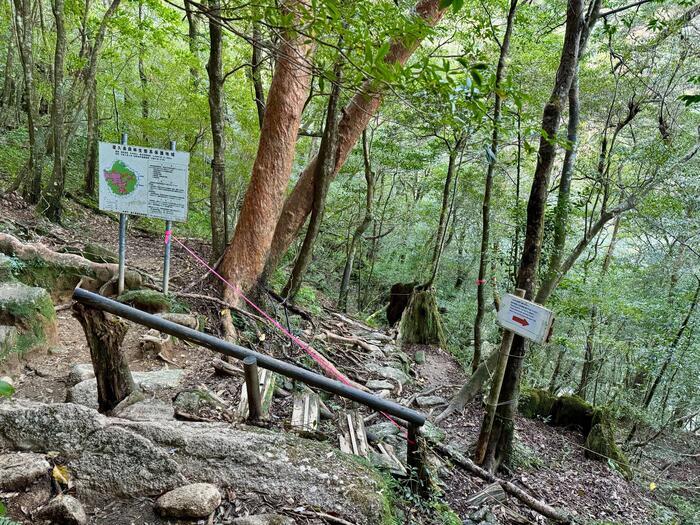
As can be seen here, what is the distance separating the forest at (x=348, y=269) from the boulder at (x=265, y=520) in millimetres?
51

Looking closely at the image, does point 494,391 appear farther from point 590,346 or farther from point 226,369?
point 590,346

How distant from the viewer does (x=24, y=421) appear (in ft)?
8.27

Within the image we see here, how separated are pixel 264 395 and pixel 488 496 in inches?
94.7

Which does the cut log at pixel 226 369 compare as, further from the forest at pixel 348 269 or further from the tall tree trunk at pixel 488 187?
the tall tree trunk at pixel 488 187

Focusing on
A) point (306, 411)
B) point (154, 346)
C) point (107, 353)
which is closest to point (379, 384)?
point (306, 411)

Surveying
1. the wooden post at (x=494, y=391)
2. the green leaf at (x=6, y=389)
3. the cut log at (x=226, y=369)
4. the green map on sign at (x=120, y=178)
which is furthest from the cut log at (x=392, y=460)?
the green map on sign at (x=120, y=178)

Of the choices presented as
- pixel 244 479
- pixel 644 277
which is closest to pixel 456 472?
pixel 244 479

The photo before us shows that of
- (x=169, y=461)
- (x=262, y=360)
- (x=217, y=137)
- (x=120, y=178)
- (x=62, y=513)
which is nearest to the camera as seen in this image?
(x=62, y=513)

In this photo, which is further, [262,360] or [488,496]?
[488,496]

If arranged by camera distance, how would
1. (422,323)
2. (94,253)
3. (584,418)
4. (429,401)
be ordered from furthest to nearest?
(422,323) < (584,418) < (429,401) < (94,253)

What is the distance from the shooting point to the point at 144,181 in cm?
500

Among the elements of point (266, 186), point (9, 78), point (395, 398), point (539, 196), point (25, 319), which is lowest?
point (395, 398)

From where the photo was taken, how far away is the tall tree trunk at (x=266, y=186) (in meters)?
6.16

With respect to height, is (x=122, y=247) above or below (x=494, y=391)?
above
